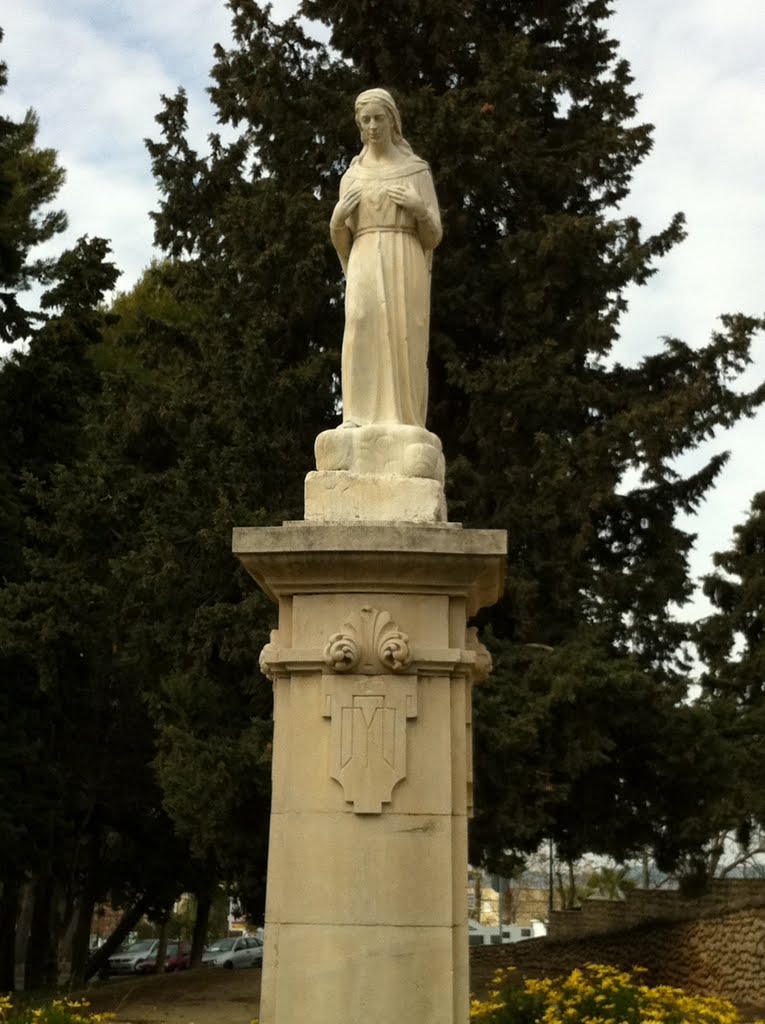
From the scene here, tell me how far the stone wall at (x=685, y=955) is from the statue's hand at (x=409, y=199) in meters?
12.9

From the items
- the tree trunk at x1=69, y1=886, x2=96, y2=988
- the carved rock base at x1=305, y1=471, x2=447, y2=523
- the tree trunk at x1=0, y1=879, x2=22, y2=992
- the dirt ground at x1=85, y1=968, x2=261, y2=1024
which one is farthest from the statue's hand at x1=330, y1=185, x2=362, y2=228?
the tree trunk at x1=69, y1=886, x2=96, y2=988

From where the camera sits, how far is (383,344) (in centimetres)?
739

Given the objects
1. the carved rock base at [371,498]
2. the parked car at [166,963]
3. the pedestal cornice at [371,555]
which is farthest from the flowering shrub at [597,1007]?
the parked car at [166,963]

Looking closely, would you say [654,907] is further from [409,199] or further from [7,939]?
[409,199]

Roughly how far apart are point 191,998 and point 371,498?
1294cm

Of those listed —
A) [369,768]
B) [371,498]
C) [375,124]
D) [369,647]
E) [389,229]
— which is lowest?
[369,768]

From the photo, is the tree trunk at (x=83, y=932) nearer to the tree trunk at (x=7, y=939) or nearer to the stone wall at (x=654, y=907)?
the tree trunk at (x=7, y=939)

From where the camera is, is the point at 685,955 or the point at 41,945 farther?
the point at 41,945

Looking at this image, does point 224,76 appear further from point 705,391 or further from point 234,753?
point 234,753

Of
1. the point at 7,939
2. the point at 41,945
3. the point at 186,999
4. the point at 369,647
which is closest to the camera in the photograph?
the point at 369,647

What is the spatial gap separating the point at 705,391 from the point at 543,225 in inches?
130

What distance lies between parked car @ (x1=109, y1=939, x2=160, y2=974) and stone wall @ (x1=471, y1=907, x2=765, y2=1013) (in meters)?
20.9

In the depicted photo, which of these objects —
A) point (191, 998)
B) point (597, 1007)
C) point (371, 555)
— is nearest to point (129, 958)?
point (191, 998)

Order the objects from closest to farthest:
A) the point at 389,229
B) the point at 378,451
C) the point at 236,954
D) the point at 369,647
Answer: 1. the point at 369,647
2. the point at 378,451
3. the point at 389,229
4. the point at 236,954
